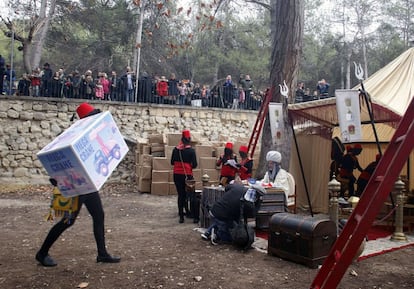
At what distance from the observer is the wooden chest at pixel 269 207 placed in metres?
6.39

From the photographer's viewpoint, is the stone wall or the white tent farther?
the stone wall

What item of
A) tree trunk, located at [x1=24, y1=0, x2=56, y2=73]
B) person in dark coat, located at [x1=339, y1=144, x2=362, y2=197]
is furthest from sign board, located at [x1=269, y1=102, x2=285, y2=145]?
tree trunk, located at [x1=24, y1=0, x2=56, y2=73]

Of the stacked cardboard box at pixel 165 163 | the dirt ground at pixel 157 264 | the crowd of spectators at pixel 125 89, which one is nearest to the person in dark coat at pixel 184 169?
the dirt ground at pixel 157 264

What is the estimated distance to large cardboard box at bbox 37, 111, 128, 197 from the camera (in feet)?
11.8

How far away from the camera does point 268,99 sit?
8.66m

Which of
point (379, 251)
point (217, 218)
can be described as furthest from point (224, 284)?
point (379, 251)

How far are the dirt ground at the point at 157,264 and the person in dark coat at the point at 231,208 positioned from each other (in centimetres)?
19

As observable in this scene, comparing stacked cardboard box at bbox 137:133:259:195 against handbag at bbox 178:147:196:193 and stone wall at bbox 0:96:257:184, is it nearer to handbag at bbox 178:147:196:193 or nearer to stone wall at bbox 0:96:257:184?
stone wall at bbox 0:96:257:184

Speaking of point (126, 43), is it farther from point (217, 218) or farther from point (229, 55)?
point (217, 218)

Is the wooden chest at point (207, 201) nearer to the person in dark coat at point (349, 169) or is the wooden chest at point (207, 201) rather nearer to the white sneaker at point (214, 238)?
the white sneaker at point (214, 238)

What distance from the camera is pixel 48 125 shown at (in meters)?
12.9

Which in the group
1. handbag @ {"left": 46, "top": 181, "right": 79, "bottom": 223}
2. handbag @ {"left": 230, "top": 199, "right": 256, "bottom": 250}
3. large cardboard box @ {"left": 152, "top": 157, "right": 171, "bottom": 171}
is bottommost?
handbag @ {"left": 230, "top": 199, "right": 256, "bottom": 250}

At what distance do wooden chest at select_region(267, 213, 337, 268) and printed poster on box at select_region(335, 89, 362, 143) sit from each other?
176cm

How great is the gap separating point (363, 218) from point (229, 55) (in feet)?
74.6
